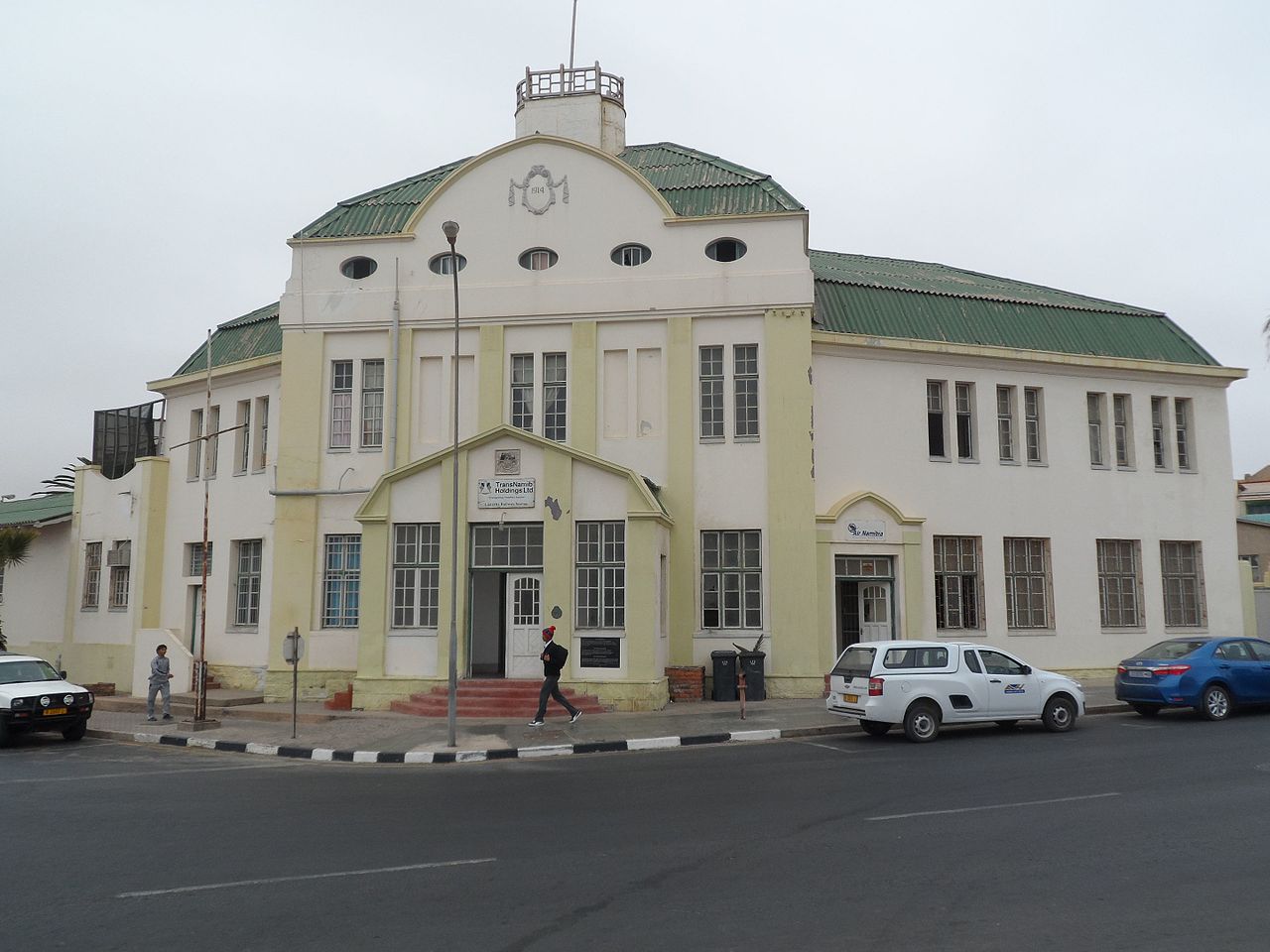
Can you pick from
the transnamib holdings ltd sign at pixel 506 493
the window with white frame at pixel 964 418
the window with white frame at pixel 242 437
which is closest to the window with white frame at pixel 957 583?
the window with white frame at pixel 964 418

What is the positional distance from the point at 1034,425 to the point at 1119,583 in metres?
4.28

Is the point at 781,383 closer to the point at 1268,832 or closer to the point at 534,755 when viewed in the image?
the point at 534,755

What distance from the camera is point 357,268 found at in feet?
74.5

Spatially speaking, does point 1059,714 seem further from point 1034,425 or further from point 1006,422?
point 1034,425

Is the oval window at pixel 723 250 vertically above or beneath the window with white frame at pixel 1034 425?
above

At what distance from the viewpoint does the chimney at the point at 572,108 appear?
2533 centimetres

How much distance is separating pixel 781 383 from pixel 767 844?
44.5 feet

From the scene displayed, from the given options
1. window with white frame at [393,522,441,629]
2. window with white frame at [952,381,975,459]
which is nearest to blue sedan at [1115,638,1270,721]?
window with white frame at [952,381,975,459]

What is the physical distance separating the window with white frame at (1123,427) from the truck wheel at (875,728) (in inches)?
472

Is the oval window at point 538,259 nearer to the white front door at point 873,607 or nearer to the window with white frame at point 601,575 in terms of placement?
the window with white frame at point 601,575

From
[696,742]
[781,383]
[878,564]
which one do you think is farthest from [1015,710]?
[781,383]

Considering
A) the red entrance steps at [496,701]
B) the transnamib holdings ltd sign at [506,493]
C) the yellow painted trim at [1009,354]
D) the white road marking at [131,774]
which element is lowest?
the white road marking at [131,774]

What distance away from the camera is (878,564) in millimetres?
21594

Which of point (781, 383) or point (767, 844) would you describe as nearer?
point (767, 844)
